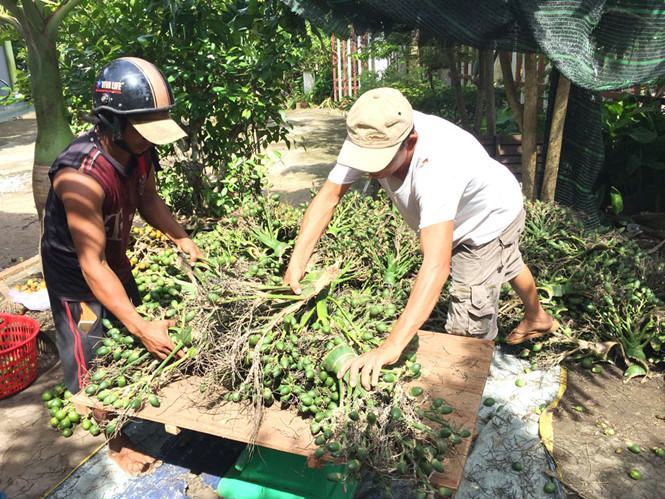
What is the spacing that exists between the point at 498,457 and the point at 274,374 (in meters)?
1.42

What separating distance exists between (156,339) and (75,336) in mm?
595

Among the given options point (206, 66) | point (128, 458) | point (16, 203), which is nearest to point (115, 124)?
point (128, 458)

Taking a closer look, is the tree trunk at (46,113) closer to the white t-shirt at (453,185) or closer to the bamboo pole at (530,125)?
the white t-shirt at (453,185)

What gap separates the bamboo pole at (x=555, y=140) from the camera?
4.80 m

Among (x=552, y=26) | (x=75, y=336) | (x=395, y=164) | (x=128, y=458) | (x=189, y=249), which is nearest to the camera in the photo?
(x=395, y=164)

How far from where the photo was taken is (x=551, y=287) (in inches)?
152

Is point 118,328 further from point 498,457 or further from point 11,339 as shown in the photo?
point 498,457

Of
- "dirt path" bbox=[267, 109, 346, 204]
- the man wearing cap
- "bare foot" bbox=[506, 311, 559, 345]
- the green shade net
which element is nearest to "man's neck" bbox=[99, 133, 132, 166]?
the man wearing cap

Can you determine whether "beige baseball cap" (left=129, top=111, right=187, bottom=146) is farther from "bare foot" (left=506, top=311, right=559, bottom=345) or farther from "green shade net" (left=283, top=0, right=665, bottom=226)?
"bare foot" (left=506, top=311, right=559, bottom=345)

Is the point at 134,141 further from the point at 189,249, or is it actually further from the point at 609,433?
the point at 609,433

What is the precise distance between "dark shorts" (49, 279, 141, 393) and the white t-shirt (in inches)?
54.9

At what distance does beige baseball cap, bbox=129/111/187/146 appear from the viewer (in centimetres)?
245

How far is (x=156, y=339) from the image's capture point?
8.16 ft

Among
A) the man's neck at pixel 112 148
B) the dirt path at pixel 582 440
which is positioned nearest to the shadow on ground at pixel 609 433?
the dirt path at pixel 582 440
